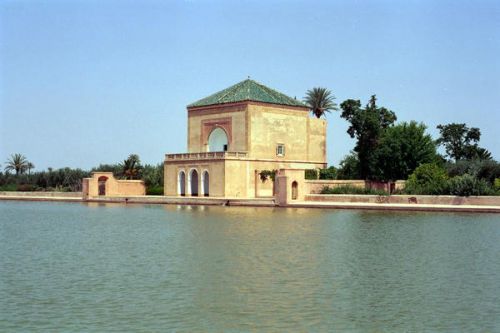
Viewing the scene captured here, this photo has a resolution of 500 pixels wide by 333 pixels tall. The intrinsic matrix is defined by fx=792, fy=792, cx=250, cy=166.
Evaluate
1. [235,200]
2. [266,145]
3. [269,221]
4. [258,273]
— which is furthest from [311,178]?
[258,273]

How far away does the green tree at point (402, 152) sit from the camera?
43.8 metres

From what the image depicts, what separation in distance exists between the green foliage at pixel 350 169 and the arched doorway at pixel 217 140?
7.43m

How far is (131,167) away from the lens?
58000mm

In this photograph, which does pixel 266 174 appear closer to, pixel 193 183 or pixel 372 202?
pixel 193 183

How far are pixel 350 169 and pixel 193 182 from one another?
9.91m

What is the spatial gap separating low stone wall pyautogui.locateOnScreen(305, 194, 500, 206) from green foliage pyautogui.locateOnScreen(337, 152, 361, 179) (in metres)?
7.43

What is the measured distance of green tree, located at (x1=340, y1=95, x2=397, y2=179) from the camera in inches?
1774

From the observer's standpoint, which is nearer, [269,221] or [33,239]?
[33,239]

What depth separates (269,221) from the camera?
28984 mm

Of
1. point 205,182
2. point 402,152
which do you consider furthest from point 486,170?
point 205,182

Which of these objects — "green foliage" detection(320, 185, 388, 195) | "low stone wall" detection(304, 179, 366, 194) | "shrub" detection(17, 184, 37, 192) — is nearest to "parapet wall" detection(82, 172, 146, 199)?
"shrub" detection(17, 184, 37, 192)

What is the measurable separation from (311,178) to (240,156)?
4.53 m

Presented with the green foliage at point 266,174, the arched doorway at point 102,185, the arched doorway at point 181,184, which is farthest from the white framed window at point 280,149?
the arched doorway at point 102,185

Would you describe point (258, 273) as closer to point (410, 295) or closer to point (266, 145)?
point (410, 295)
